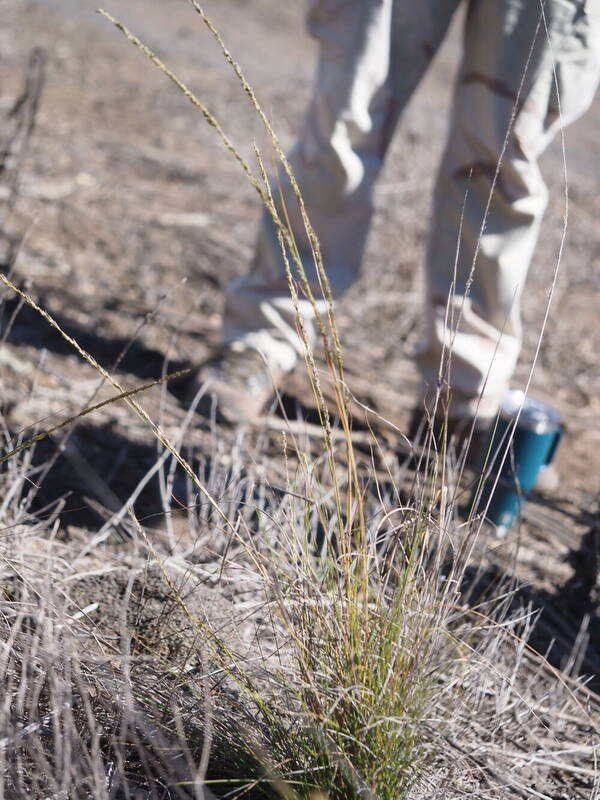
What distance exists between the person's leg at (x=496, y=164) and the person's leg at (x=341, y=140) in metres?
0.14

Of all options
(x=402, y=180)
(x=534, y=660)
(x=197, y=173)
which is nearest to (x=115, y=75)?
(x=197, y=173)

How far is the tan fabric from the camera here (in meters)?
2.06

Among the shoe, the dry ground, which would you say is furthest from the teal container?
the shoe

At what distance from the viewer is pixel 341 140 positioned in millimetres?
2291

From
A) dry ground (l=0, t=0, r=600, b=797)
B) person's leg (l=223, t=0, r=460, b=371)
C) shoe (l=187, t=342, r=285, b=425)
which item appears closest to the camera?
dry ground (l=0, t=0, r=600, b=797)

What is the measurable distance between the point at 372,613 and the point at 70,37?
17.7 feet

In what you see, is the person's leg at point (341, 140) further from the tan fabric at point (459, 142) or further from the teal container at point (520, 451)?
the teal container at point (520, 451)

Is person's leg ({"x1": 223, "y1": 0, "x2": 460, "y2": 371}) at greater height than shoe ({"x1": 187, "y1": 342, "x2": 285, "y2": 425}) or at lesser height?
greater

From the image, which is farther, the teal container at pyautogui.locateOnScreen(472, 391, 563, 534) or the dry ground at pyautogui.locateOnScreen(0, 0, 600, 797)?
the teal container at pyautogui.locateOnScreen(472, 391, 563, 534)

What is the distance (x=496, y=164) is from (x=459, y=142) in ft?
0.34

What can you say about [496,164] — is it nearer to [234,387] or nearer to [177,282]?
[234,387]

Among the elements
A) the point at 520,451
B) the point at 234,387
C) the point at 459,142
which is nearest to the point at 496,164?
the point at 459,142

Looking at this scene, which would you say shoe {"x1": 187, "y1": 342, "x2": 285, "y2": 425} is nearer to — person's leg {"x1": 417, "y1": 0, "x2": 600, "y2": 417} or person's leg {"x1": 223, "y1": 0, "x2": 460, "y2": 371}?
person's leg {"x1": 223, "y1": 0, "x2": 460, "y2": 371}

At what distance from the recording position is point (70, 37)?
5.82 meters
